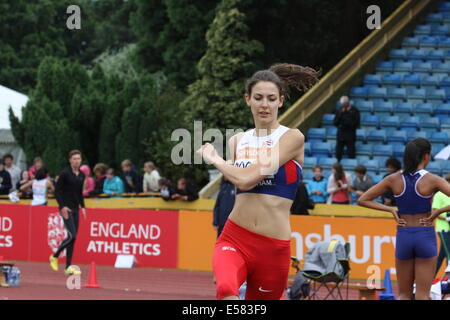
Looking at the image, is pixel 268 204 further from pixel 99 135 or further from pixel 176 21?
pixel 176 21

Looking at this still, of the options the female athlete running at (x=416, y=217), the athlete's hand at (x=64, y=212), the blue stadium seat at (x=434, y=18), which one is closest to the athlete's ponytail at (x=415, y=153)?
the female athlete running at (x=416, y=217)

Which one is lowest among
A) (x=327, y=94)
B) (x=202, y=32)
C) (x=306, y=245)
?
(x=306, y=245)

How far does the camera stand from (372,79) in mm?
27922

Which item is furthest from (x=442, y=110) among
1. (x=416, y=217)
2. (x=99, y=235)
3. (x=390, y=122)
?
(x=416, y=217)

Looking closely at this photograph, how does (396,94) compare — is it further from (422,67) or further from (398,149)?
(398,149)

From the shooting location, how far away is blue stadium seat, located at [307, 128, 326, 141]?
25859mm

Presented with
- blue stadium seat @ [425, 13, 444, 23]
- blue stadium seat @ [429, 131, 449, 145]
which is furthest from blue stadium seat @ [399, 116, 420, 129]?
blue stadium seat @ [425, 13, 444, 23]

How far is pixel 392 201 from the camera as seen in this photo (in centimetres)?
1855

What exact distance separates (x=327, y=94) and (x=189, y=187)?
7.30 metres

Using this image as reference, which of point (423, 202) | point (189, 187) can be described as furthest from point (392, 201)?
point (423, 202)

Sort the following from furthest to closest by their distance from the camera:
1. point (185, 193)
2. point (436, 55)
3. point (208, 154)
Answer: point (436, 55)
point (185, 193)
point (208, 154)

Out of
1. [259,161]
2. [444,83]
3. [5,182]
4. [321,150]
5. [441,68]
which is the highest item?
[441,68]

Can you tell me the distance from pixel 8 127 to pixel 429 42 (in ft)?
37.1

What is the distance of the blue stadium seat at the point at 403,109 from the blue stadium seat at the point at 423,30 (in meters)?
3.74
